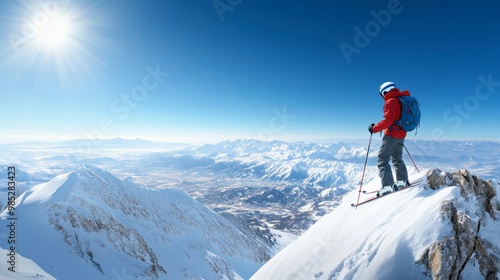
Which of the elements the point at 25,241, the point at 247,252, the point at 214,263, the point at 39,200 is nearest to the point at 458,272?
the point at 25,241

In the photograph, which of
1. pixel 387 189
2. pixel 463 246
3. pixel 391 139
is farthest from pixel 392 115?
pixel 463 246

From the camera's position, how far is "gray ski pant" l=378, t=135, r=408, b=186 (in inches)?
398

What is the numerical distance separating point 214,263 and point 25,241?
4710 cm

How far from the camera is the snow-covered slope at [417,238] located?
6910mm

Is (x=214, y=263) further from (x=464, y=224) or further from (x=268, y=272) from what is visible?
(x=464, y=224)

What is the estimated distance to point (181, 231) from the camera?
77.8 m

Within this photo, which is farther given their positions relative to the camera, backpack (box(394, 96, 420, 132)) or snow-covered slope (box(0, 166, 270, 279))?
snow-covered slope (box(0, 166, 270, 279))

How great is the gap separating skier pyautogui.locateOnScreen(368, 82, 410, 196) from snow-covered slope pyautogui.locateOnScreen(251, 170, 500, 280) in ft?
2.25

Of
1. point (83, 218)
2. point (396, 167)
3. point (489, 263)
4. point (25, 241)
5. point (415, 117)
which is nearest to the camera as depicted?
point (489, 263)

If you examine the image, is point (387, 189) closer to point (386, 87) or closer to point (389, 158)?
point (389, 158)

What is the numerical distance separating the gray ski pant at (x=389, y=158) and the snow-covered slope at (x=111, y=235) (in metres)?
31.4

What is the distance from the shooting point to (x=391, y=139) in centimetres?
1016

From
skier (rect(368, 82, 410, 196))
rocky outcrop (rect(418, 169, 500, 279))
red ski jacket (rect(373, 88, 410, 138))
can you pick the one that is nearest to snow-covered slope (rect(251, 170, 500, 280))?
rocky outcrop (rect(418, 169, 500, 279))

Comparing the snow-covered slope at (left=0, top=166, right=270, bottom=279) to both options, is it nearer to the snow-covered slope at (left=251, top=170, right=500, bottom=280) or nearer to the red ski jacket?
the snow-covered slope at (left=251, top=170, right=500, bottom=280)
